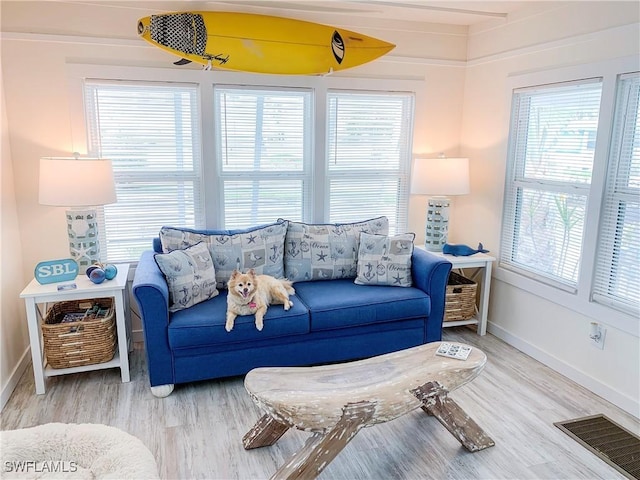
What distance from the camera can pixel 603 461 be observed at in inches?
88.7

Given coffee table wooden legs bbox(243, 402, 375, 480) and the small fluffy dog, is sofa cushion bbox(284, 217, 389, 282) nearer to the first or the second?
the small fluffy dog

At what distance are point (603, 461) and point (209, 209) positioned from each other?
287 centimetres

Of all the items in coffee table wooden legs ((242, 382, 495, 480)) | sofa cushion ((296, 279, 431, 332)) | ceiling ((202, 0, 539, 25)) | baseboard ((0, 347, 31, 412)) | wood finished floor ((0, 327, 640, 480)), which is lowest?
wood finished floor ((0, 327, 640, 480))

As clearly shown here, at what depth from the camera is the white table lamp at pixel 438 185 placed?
11.9ft

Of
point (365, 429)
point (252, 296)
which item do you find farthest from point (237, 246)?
point (365, 429)

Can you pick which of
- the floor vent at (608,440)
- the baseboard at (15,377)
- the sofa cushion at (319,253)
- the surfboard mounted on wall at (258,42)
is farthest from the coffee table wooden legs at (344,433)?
the surfboard mounted on wall at (258,42)

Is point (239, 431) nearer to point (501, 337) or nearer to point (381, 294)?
point (381, 294)

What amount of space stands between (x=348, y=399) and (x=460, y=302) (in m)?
1.95

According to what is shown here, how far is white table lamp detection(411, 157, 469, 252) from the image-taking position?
3.63 meters

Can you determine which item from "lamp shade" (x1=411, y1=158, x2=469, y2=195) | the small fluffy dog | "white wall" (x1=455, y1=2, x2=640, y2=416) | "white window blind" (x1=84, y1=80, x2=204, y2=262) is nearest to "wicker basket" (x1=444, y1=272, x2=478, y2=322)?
"white wall" (x1=455, y1=2, x2=640, y2=416)

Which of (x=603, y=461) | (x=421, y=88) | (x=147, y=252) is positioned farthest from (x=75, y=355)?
(x=421, y=88)

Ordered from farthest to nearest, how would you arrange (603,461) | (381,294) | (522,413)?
(381,294), (522,413), (603,461)

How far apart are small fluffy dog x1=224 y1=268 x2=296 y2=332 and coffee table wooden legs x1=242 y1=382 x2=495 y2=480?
0.65 metres

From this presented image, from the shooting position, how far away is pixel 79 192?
9.24 feet
